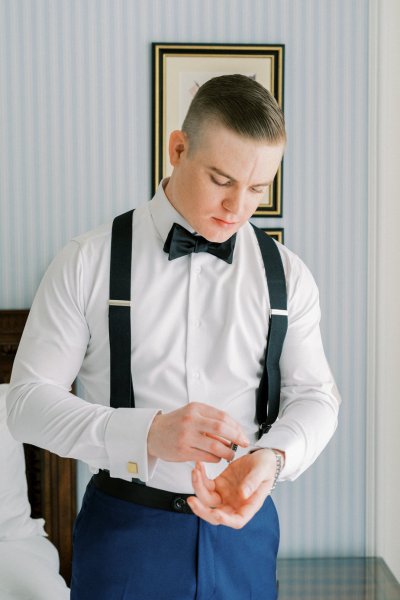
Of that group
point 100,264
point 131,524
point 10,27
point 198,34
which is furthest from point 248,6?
point 131,524

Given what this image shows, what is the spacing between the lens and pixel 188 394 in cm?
139

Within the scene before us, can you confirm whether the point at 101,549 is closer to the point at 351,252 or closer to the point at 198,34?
the point at 351,252

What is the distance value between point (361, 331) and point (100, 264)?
1664 millimetres

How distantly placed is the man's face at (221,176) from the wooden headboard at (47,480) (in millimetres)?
1472

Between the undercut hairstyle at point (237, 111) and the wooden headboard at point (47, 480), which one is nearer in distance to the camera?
the undercut hairstyle at point (237, 111)

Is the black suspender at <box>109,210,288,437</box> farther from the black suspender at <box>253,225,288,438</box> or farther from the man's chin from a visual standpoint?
the man's chin

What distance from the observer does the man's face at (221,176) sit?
1.25 metres

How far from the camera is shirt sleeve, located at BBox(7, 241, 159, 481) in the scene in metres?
1.20

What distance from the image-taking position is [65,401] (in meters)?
1.24

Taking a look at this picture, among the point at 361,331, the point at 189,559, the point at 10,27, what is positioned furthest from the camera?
the point at 361,331

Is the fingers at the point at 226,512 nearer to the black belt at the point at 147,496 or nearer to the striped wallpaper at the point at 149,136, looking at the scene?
the black belt at the point at 147,496

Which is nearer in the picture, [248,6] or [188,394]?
[188,394]

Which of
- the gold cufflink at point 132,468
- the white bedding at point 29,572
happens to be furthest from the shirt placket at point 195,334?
the white bedding at point 29,572

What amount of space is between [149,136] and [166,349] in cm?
149
